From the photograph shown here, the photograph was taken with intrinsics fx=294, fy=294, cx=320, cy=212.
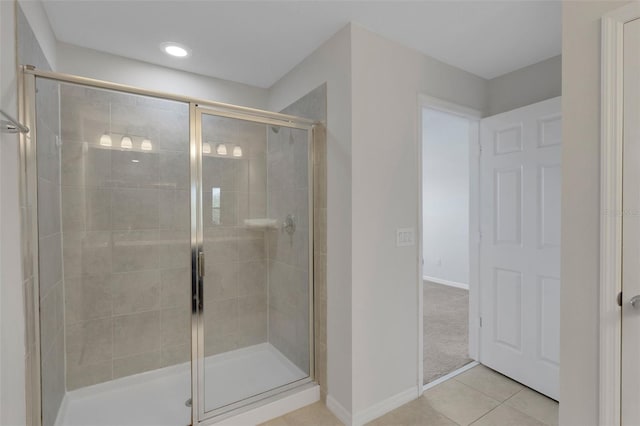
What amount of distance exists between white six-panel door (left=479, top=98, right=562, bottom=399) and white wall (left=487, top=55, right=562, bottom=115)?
0.21 m

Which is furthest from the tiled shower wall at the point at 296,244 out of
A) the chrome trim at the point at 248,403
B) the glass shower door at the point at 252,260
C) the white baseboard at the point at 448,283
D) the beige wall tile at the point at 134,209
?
the white baseboard at the point at 448,283

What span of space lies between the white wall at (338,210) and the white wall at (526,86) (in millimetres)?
1548

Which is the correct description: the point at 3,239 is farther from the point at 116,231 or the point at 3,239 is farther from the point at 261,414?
the point at 261,414

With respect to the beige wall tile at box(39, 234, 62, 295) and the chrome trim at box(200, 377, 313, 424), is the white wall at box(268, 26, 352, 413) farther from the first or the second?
the beige wall tile at box(39, 234, 62, 295)

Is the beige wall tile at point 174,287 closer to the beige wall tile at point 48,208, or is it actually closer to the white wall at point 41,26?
the beige wall tile at point 48,208

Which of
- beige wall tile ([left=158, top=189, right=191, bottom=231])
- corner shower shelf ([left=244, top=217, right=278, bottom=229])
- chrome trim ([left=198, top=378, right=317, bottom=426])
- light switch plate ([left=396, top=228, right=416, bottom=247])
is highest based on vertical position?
beige wall tile ([left=158, top=189, right=191, bottom=231])

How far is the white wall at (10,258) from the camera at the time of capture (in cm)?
113

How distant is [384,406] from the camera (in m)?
1.99

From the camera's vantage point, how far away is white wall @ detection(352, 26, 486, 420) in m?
1.88

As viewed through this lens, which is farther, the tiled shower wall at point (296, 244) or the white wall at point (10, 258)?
the tiled shower wall at point (296, 244)

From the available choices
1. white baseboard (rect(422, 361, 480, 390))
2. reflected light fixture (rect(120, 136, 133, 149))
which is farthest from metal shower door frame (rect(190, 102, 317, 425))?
white baseboard (rect(422, 361, 480, 390))

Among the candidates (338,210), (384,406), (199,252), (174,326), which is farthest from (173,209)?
(384,406)

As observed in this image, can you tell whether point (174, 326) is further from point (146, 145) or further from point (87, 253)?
point (146, 145)
